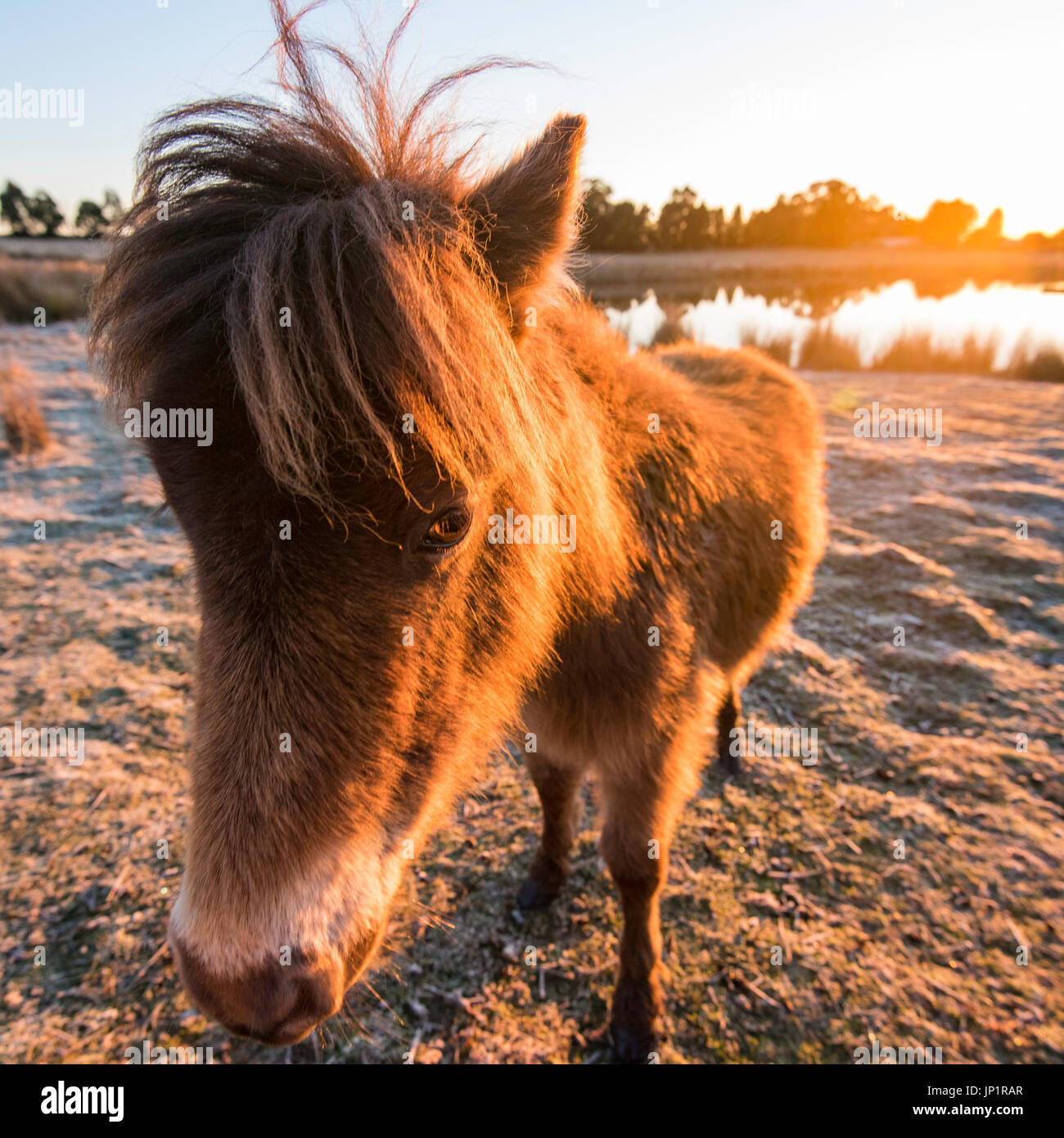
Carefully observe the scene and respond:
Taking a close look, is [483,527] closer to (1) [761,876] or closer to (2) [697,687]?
(2) [697,687]

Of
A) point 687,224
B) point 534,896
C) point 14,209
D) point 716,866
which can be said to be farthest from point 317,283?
point 14,209

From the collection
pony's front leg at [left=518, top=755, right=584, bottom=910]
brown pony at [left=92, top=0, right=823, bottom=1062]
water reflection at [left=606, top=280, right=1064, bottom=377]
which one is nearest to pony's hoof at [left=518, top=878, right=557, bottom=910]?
pony's front leg at [left=518, top=755, right=584, bottom=910]

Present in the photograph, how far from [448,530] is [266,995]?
105 cm

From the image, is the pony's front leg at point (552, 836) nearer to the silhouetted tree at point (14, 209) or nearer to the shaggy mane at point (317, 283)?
the shaggy mane at point (317, 283)

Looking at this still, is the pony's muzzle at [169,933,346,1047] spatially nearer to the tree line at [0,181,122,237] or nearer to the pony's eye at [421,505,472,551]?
the pony's eye at [421,505,472,551]

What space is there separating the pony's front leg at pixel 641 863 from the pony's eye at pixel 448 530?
1.43m

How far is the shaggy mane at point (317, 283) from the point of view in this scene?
121 cm

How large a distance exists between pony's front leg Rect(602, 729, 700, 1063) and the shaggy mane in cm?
164

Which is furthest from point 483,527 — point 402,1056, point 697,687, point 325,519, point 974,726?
point 974,726

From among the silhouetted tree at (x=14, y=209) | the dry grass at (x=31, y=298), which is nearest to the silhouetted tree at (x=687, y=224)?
the dry grass at (x=31, y=298)

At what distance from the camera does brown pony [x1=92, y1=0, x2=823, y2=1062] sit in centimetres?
118

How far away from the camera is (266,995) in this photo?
1.14 metres

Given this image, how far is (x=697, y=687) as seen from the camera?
250 centimetres

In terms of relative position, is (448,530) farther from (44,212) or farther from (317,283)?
(44,212)
